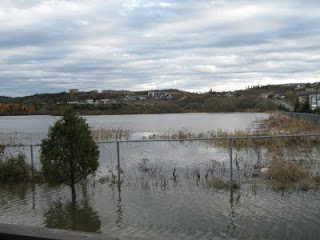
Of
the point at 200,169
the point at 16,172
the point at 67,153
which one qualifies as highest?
the point at 67,153

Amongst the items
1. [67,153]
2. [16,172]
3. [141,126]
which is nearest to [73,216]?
[67,153]

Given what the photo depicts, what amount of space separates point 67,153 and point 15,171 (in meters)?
3.99

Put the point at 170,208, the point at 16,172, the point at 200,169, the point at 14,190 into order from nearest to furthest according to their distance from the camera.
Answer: the point at 170,208, the point at 14,190, the point at 16,172, the point at 200,169

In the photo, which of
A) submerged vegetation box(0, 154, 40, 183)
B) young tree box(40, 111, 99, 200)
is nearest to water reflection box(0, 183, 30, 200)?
submerged vegetation box(0, 154, 40, 183)

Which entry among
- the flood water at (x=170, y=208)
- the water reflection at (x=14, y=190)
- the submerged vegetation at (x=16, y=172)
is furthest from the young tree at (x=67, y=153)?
the submerged vegetation at (x=16, y=172)

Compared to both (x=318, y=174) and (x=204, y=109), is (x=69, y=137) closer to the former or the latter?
(x=318, y=174)

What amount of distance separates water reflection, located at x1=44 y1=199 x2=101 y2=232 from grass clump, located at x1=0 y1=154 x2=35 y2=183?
336cm

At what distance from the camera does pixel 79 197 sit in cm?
991

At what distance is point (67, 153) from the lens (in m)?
9.37

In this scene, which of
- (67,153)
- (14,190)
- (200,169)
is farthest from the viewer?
(200,169)

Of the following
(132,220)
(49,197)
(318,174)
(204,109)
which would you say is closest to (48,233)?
(132,220)

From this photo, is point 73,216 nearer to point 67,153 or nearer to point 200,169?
point 67,153

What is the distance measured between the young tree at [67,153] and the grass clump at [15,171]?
325 centimetres

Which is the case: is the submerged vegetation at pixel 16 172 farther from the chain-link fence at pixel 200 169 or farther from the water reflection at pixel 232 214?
the water reflection at pixel 232 214
